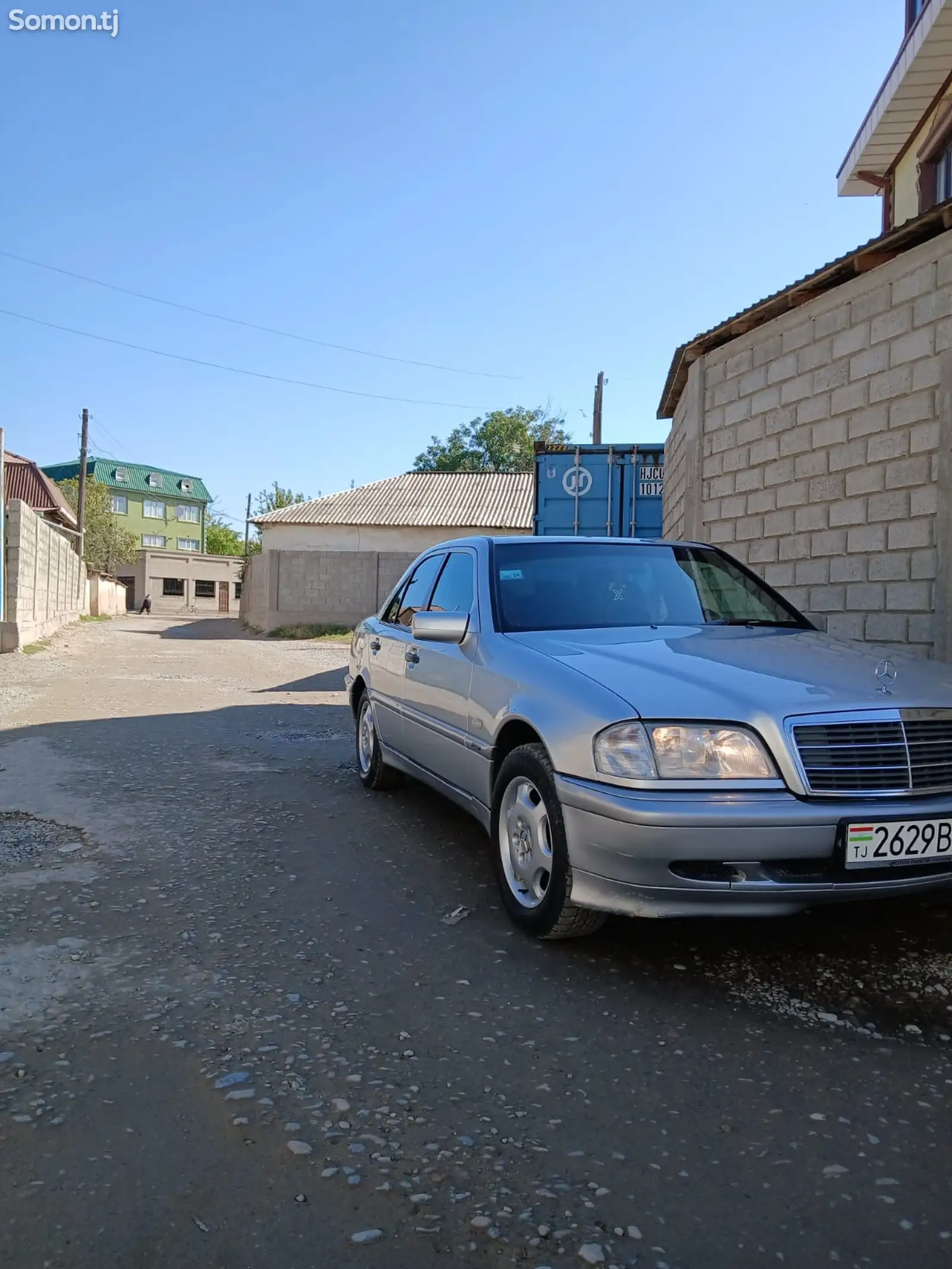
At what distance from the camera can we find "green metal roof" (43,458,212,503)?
2795 inches

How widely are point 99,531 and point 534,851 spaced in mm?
57084

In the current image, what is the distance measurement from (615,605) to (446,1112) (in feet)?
8.25

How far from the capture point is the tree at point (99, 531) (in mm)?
54844

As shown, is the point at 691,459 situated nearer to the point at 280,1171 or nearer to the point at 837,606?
the point at 837,606

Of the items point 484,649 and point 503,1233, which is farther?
point 484,649

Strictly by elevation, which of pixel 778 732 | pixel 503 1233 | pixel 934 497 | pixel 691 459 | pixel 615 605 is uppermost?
pixel 691 459

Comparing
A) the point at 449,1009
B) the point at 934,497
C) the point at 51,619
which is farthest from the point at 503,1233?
the point at 51,619

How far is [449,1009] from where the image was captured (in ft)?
9.66

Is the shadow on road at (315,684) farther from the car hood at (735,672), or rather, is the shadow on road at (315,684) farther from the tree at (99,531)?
the tree at (99,531)

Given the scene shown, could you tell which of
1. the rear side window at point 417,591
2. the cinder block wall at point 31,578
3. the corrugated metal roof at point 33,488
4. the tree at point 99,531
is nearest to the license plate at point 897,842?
the rear side window at point 417,591

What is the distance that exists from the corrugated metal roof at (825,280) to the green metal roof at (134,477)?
6846 cm

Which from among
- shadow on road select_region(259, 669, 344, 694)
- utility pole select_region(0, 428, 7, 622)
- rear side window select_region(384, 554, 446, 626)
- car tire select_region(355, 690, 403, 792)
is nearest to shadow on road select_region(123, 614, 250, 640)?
utility pole select_region(0, 428, 7, 622)

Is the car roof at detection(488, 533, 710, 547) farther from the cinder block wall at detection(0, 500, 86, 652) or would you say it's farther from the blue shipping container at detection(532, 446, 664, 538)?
→ the cinder block wall at detection(0, 500, 86, 652)

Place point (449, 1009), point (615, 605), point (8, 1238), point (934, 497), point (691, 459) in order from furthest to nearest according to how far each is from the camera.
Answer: point (691, 459) → point (934, 497) → point (615, 605) → point (449, 1009) → point (8, 1238)
